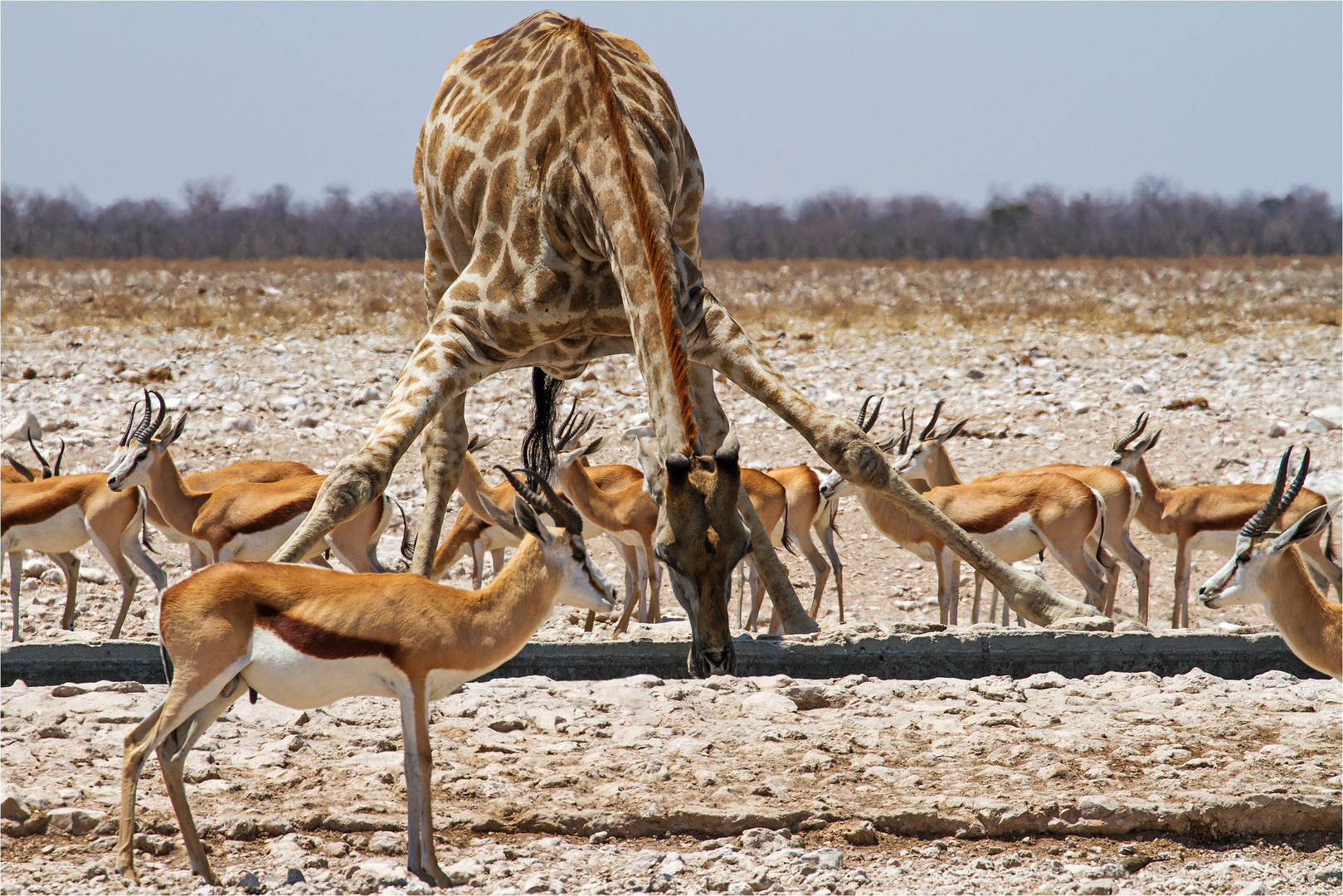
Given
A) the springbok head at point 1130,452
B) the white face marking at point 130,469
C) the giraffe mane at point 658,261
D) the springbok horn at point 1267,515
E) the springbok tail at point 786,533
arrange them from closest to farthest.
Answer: the giraffe mane at point 658,261 → the springbok horn at point 1267,515 → the white face marking at point 130,469 → the springbok tail at point 786,533 → the springbok head at point 1130,452

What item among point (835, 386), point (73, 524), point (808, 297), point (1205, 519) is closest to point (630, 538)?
point (73, 524)

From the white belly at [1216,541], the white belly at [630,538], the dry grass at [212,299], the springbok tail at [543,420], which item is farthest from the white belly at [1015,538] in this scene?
the dry grass at [212,299]

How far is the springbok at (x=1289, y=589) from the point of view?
16.8 ft

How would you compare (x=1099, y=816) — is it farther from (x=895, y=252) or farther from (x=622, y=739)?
(x=895, y=252)

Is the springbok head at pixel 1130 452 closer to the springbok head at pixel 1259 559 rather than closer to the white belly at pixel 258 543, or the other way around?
the springbok head at pixel 1259 559

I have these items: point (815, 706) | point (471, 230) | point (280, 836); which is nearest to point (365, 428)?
point (471, 230)

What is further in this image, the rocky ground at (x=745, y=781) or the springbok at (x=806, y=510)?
the springbok at (x=806, y=510)

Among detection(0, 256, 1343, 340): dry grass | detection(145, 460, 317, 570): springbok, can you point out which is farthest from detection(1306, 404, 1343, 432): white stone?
detection(145, 460, 317, 570): springbok

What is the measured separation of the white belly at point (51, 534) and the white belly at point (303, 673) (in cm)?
573

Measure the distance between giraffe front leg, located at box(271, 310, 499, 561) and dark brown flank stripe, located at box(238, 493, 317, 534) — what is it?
138 inches

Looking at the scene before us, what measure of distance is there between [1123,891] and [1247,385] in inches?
530

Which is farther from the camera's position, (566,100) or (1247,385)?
(1247,385)

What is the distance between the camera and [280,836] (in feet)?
15.4

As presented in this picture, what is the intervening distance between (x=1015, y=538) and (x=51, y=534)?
708 centimetres
